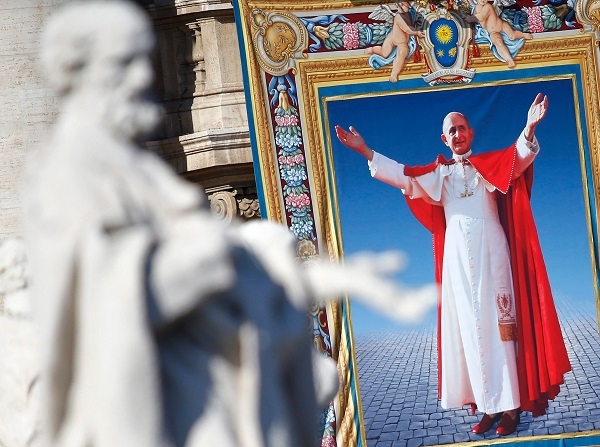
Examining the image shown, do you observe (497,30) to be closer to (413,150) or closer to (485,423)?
(413,150)

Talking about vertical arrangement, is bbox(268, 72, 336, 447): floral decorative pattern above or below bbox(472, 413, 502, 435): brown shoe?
above

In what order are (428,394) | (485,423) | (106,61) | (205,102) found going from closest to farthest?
(106,61) → (485,423) → (428,394) → (205,102)

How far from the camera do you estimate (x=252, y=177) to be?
1163cm

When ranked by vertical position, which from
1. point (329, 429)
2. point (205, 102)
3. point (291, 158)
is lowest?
point (329, 429)

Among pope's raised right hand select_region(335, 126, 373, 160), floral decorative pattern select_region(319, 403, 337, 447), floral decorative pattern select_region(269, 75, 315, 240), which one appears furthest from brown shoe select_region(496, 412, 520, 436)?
pope's raised right hand select_region(335, 126, 373, 160)

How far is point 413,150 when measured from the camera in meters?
9.95

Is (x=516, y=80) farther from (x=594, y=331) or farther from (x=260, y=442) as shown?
(x=260, y=442)

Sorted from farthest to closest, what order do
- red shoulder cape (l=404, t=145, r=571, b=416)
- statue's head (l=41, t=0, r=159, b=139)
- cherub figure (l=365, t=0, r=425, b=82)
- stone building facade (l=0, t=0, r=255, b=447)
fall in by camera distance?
stone building facade (l=0, t=0, r=255, b=447) → cherub figure (l=365, t=0, r=425, b=82) → red shoulder cape (l=404, t=145, r=571, b=416) → statue's head (l=41, t=0, r=159, b=139)

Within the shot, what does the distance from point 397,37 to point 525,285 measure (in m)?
1.48

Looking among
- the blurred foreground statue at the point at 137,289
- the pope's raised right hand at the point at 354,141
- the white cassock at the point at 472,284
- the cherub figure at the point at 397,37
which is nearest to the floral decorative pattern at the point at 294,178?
the pope's raised right hand at the point at 354,141

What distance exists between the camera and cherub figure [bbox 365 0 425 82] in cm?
999

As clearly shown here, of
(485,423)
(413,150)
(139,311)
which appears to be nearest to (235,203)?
(413,150)

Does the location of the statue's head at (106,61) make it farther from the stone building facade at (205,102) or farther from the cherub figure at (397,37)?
the stone building facade at (205,102)

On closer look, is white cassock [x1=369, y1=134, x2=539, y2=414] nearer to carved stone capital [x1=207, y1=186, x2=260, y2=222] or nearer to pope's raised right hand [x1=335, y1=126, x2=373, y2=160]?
pope's raised right hand [x1=335, y1=126, x2=373, y2=160]
